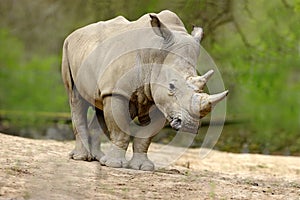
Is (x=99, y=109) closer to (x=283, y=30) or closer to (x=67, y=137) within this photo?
(x=67, y=137)

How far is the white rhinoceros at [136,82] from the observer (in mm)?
6035

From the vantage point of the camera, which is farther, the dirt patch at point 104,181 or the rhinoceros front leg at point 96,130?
the rhinoceros front leg at point 96,130

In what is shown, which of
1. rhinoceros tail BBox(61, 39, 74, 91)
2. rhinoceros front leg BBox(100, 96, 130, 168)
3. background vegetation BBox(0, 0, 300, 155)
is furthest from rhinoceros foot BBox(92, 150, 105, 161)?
background vegetation BBox(0, 0, 300, 155)

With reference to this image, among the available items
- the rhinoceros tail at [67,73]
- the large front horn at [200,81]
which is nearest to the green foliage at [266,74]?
the rhinoceros tail at [67,73]

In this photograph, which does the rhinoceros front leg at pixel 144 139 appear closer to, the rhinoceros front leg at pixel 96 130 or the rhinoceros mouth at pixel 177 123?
the rhinoceros front leg at pixel 96 130

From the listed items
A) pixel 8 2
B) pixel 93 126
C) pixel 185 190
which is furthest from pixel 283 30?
pixel 185 190

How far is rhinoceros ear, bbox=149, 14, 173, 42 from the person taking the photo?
6.32 metres

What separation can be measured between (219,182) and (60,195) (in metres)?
1.85

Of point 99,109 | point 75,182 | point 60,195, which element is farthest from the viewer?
point 99,109

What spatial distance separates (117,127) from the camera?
661 cm

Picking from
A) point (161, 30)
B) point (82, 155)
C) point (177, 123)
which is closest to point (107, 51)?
point (161, 30)

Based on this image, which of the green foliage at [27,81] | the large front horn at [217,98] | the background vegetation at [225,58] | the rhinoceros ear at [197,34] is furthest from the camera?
the green foliage at [27,81]

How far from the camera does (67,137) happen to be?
42.3 feet

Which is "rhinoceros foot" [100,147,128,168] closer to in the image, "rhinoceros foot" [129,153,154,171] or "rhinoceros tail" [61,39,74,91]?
"rhinoceros foot" [129,153,154,171]
